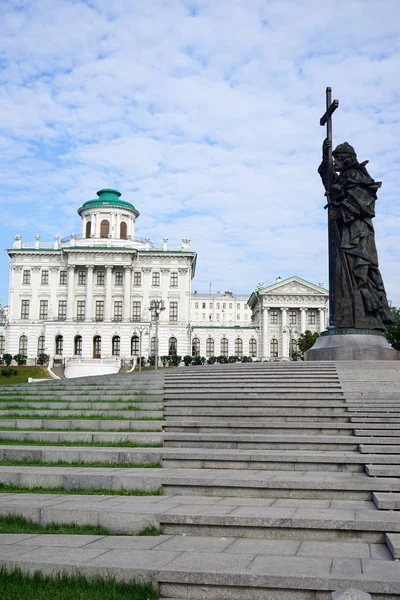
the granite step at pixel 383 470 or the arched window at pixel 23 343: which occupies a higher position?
the arched window at pixel 23 343

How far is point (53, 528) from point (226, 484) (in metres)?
2.52

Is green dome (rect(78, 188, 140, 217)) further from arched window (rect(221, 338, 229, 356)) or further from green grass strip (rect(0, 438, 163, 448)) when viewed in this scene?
green grass strip (rect(0, 438, 163, 448))

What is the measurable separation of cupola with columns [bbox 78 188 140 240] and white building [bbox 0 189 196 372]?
0.67ft

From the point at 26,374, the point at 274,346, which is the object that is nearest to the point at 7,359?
the point at 26,374

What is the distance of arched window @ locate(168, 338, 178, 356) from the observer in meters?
89.9

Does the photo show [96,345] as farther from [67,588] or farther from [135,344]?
[67,588]

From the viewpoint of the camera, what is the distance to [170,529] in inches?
307

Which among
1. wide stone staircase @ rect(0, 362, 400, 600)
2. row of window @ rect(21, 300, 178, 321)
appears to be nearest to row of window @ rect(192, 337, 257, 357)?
row of window @ rect(21, 300, 178, 321)

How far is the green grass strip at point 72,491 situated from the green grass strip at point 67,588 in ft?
10.7

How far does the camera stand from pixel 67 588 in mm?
5840

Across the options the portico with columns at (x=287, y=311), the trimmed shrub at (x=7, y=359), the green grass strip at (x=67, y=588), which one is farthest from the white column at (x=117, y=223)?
the green grass strip at (x=67, y=588)

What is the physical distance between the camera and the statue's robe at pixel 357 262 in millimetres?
22844

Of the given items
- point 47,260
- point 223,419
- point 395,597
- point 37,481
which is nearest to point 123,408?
point 223,419

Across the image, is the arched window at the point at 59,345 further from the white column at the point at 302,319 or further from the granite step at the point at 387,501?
the granite step at the point at 387,501
